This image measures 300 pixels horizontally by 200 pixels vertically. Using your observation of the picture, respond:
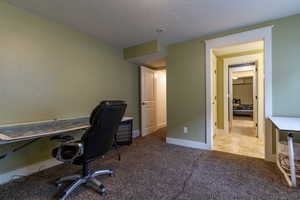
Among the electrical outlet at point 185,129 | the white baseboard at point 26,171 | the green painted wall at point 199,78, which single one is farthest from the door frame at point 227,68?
the white baseboard at point 26,171

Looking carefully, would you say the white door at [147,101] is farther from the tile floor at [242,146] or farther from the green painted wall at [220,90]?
the green painted wall at [220,90]

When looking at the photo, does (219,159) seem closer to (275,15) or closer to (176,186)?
(176,186)

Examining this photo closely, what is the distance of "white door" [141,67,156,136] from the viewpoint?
383 centimetres

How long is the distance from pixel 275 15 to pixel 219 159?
2485 mm

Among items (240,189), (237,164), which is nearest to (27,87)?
(240,189)

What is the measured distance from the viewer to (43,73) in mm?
2125

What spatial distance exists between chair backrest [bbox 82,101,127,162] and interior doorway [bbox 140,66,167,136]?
2.19 meters

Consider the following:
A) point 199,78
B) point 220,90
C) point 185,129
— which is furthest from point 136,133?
point 220,90

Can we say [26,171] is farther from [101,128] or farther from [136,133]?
[136,133]

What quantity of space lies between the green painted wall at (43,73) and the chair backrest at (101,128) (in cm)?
114

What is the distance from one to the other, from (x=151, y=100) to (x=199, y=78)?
1.70m

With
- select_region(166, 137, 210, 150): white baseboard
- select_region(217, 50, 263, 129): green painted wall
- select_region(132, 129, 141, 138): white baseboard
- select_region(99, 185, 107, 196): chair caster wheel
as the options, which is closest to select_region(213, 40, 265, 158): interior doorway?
select_region(217, 50, 263, 129): green painted wall

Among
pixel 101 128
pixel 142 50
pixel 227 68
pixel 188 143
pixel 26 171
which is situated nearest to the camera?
pixel 101 128

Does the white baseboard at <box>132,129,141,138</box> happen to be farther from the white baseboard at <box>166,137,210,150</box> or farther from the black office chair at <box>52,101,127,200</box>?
the black office chair at <box>52,101,127,200</box>
